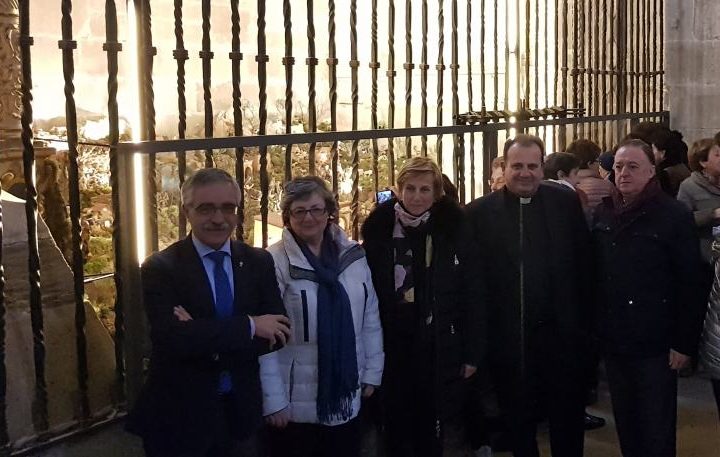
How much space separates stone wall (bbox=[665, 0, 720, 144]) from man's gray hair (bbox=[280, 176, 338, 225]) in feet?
17.0

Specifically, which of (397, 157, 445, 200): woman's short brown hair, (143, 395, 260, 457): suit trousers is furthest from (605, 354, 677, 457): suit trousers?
(143, 395, 260, 457): suit trousers

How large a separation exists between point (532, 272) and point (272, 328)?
139cm

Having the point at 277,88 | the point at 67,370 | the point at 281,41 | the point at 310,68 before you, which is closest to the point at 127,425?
the point at 67,370

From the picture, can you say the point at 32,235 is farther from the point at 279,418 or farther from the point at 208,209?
the point at 279,418

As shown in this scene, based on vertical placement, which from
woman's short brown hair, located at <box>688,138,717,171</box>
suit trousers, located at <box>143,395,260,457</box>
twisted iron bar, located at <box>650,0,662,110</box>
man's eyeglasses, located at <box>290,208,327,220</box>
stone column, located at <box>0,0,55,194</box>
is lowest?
suit trousers, located at <box>143,395,260,457</box>

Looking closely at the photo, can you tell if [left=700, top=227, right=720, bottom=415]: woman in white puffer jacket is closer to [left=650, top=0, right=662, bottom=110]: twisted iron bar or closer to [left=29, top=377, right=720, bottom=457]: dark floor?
[left=29, top=377, right=720, bottom=457]: dark floor

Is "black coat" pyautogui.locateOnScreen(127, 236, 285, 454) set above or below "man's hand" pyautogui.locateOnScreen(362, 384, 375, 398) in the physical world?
above

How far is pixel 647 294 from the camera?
3.63 m

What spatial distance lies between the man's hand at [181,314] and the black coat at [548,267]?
1436mm

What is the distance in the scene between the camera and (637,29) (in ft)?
24.9

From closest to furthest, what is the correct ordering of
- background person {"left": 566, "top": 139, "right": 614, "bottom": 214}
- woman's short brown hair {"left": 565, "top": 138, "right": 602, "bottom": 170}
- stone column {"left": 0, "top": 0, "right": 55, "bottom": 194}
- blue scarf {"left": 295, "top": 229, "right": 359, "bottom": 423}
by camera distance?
1. blue scarf {"left": 295, "top": 229, "right": 359, "bottom": 423}
2. stone column {"left": 0, "top": 0, "right": 55, "bottom": 194}
3. background person {"left": 566, "top": 139, "right": 614, "bottom": 214}
4. woman's short brown hair {"left": 565, "top": 138, "right": 602, "bottom": 170}

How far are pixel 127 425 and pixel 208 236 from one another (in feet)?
1.89

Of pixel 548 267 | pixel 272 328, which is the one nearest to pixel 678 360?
pixel 548 267

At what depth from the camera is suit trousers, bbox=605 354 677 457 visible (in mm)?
3697
